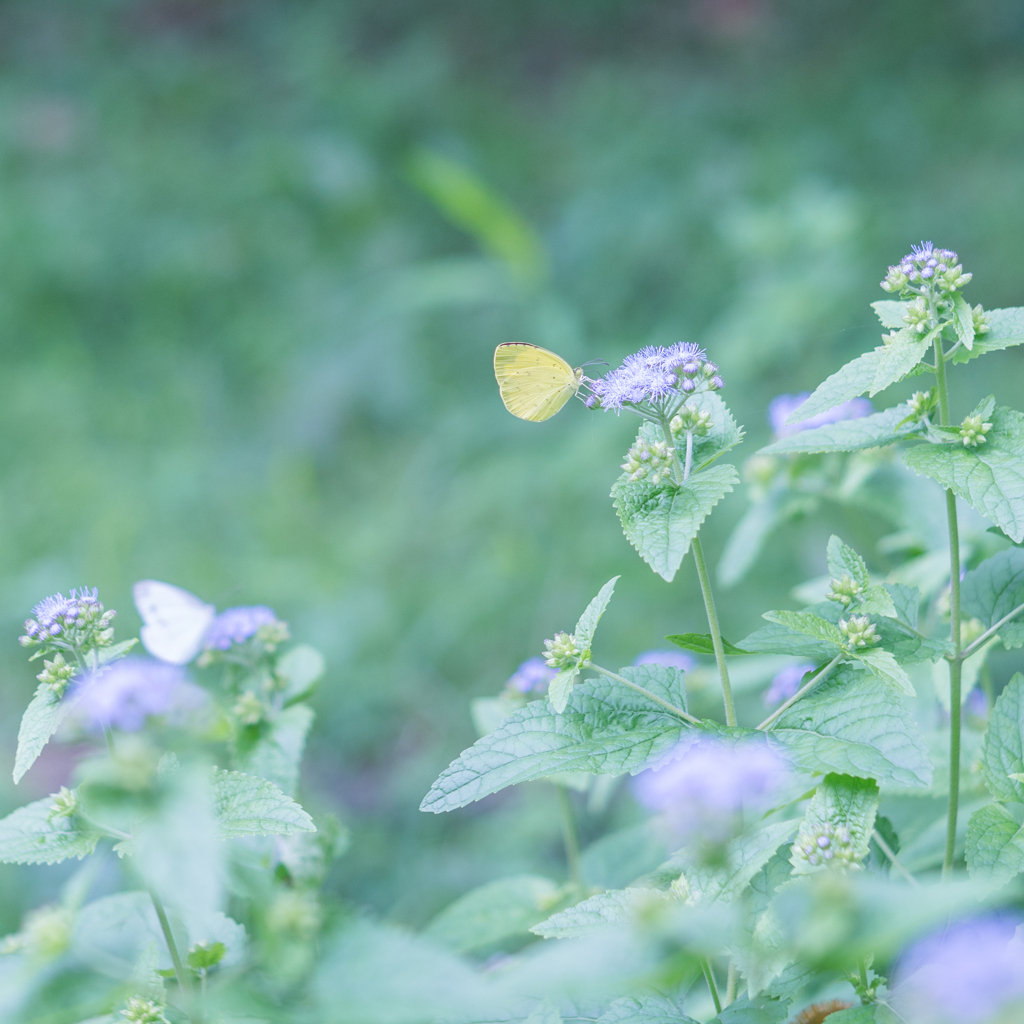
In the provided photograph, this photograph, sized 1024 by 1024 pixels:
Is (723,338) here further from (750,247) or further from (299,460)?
(299,460)

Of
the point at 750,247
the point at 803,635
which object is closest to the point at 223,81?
the point at 750,247

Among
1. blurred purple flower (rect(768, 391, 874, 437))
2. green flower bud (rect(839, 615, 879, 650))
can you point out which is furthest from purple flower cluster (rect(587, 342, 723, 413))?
blurred purple flower (rect(768, 391, 874, 437))

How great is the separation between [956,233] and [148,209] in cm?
628

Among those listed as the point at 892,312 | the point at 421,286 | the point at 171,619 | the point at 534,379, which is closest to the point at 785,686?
the point at 892,312

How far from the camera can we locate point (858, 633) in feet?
5.23

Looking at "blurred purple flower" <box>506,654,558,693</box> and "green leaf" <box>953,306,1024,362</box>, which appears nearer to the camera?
"green leaf" <box>953,306,1024,362</box>

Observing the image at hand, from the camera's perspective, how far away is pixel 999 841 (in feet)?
4.89

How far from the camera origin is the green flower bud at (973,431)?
65.1 inches

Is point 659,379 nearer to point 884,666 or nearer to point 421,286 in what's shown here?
point 884,666

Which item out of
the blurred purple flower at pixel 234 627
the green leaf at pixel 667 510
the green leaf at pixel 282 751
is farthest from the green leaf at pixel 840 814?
the blurred purple flower at pixel 234 627

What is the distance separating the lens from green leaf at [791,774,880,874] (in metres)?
1.45

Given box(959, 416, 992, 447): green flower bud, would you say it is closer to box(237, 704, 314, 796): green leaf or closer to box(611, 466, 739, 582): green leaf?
box(611, 466, 739, 582): green leaf

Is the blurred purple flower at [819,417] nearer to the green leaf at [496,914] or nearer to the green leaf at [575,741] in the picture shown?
the green leaf at [575,741]

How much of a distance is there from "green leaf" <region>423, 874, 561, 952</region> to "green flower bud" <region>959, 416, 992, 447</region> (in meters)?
1.19
